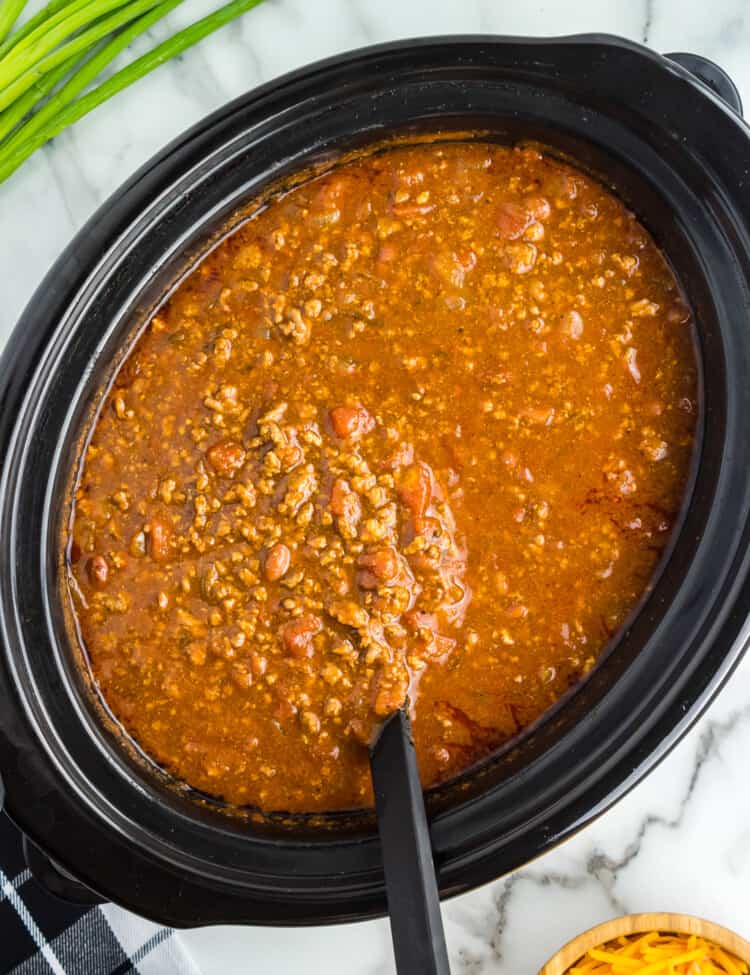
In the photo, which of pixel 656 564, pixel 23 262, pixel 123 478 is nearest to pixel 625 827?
pixel 656 564

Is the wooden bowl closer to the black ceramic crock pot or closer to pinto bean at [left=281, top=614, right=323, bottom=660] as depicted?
the black ceramic crock pot

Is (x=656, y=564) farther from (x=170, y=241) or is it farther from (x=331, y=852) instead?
(x=170, y=241)

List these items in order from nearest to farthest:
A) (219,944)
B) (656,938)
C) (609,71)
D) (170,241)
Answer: (609,71) → (170,241) → (656,938) → (219,944)

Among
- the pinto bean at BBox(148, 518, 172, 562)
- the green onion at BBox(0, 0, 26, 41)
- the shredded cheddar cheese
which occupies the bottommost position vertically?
the shredded cheddar cheese

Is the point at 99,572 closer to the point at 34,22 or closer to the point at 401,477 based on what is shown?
the point at 401,477

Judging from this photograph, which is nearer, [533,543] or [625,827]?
[533,543]

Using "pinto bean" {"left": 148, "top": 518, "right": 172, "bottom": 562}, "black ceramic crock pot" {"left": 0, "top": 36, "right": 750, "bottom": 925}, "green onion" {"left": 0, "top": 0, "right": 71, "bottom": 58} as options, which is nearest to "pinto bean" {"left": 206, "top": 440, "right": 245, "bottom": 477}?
"pinto bean" {"left": 148, "top": 518, "right": 172, "bottom": 562}

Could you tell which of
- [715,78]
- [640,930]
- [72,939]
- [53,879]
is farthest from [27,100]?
[640,930]
